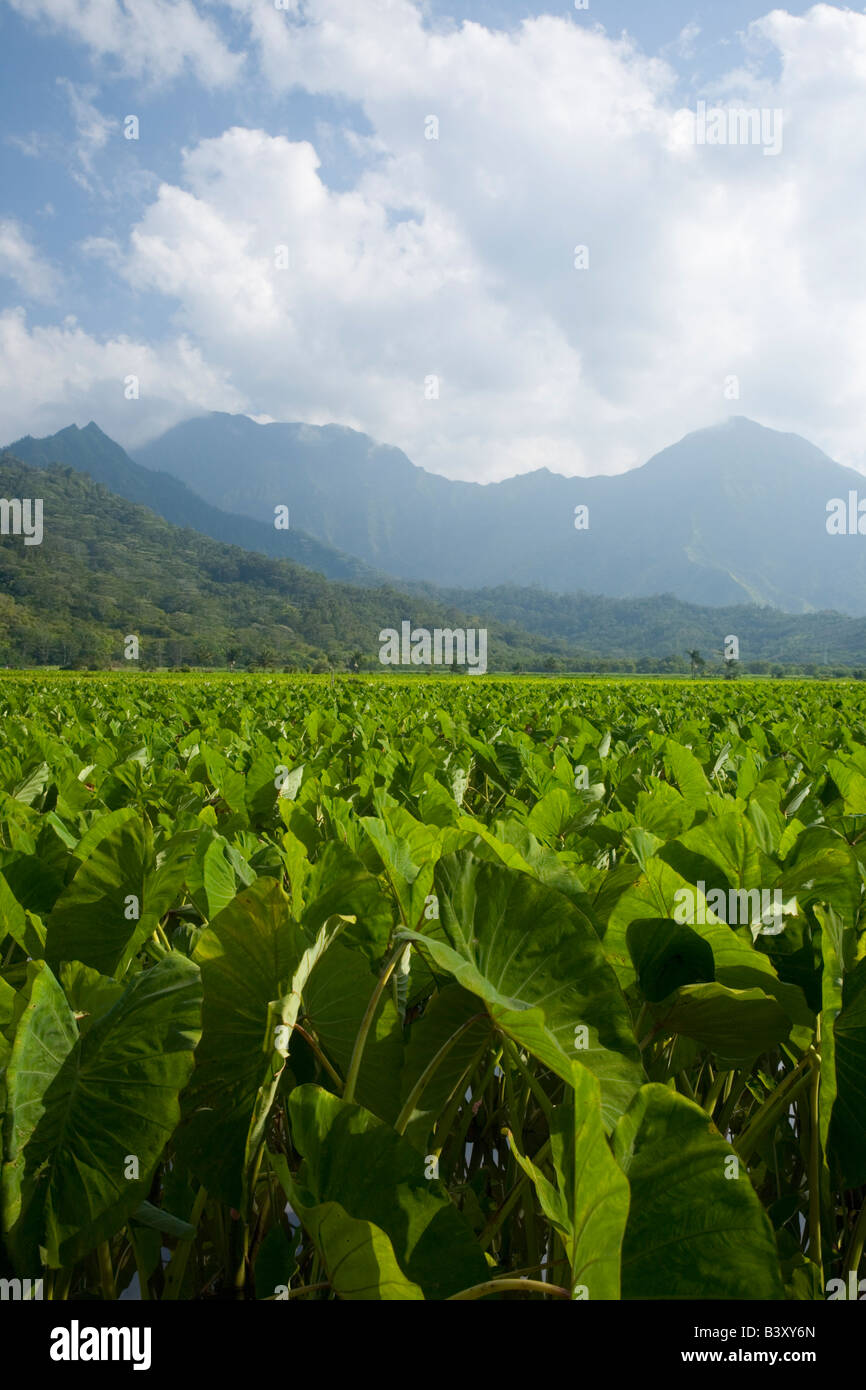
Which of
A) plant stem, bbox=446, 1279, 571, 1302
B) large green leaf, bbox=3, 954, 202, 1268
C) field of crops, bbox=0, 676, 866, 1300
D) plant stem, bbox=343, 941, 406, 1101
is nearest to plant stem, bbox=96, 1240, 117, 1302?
field of crops, bbox=0, 676, 866, 1300

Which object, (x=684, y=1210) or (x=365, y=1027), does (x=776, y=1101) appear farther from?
(x=365, y=1027)

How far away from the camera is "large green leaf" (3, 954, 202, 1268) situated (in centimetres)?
58

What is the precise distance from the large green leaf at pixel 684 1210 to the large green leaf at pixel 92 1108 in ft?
1.13

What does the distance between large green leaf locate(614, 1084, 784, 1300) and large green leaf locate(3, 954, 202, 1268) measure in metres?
0.35

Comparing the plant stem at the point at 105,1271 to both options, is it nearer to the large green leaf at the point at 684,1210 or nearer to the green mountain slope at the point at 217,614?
the large green leaf at the point at 684,1210

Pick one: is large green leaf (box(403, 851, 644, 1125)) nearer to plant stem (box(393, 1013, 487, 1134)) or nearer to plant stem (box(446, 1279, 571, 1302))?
plant stem (box(393, 1013, 487, 1134))

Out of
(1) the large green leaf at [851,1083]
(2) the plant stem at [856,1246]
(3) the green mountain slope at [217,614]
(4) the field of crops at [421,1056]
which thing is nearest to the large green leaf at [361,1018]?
(4) the field of crops at [421,1056]

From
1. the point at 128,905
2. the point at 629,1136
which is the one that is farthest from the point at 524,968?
the point at 128,905

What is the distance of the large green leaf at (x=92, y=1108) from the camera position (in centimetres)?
58

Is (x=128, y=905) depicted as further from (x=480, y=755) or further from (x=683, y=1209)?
(x=480, y=755)

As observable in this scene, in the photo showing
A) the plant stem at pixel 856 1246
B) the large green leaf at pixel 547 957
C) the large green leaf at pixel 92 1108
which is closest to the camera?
the large green leaf at pixel 92 1108

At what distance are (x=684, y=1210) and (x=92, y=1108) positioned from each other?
0.45m

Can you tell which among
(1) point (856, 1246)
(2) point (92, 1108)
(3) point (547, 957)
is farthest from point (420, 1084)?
(1) point (856, 1246)

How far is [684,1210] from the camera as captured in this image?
0.54m
